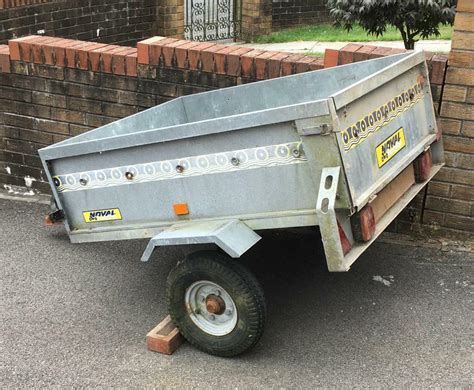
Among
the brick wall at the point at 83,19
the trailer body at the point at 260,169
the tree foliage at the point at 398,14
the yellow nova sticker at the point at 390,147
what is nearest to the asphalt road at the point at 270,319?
the trailer body at the point at 260,169

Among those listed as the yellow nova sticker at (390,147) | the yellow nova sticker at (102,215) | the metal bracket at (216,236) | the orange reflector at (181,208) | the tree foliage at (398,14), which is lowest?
the yellow nova sticker at (102,215)

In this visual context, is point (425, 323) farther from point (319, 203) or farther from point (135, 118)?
point (135, 118)

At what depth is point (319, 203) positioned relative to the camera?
353cm

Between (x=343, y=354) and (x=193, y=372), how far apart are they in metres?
0.91

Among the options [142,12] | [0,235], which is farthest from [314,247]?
[142,12]

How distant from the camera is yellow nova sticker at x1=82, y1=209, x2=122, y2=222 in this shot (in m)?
4.39

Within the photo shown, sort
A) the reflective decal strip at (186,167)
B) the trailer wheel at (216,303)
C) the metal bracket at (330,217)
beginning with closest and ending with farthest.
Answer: the metal bracket at (330,217), the reflective decal strip at (186,167), the trailer wheel at (216,303)

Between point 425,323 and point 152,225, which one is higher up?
point 152,225

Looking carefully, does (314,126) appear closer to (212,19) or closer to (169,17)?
(169,17)

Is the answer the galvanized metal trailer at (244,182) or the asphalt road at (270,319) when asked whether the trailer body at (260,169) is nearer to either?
the galvanized metal trailer at (244,182)

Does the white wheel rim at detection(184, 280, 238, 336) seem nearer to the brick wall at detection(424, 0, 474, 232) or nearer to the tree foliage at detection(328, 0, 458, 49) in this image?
the brick wall at detection(424, 0, 474, 232)

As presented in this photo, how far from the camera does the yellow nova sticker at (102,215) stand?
4.39 metres

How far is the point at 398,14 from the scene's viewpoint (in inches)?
310

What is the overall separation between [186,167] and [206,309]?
34.1 inches
